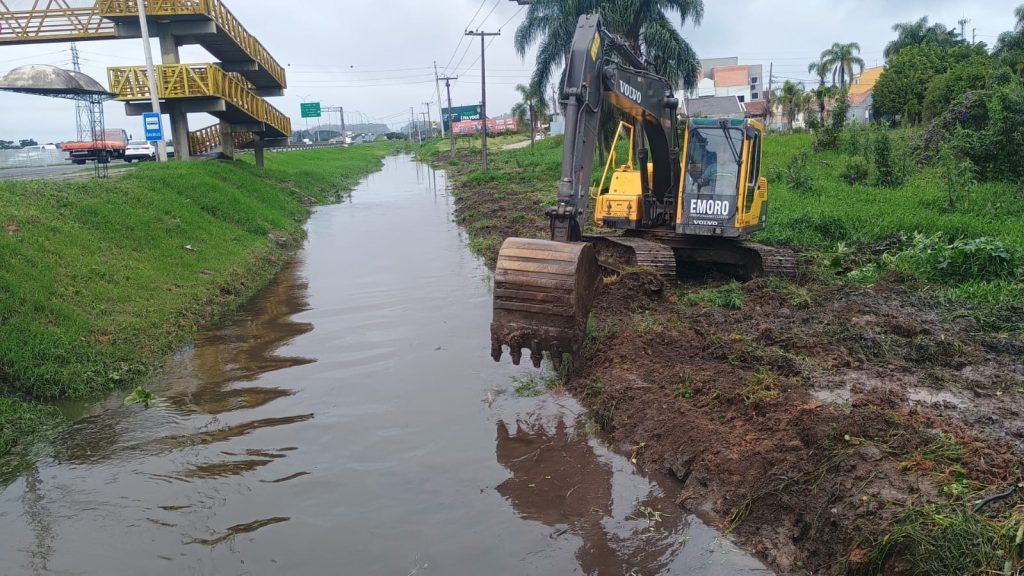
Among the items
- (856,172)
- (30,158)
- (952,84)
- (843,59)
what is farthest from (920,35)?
(30,158)

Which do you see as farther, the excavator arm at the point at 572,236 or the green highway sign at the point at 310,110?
the green highway sign at the point at 310,110

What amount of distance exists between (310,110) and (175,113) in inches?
2907

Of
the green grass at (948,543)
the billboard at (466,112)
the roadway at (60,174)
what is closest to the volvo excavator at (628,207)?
the green grass at (948,543)

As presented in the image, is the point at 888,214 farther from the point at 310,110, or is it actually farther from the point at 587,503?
the point at 310,110

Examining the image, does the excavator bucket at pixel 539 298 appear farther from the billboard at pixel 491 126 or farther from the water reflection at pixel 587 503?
the billboard at pixel 491 126

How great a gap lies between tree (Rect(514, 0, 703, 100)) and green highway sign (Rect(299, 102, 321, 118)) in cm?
6861

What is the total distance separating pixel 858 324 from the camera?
867 centimetres

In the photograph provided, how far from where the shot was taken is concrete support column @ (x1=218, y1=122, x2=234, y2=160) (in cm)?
3111

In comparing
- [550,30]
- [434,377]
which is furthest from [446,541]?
[550,30]

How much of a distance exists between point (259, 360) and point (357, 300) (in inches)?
138

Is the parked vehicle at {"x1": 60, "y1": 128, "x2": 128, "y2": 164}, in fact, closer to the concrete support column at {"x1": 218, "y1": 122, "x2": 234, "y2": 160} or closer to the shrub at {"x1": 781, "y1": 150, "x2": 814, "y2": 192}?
the concrete support column at {"x1": 218, "y1": 122, "x2": 234, "y2": 160}

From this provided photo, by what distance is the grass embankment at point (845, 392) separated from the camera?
4.49m

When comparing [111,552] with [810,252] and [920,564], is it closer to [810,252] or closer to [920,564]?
[920,564]

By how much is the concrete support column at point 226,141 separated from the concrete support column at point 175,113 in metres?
3.43
